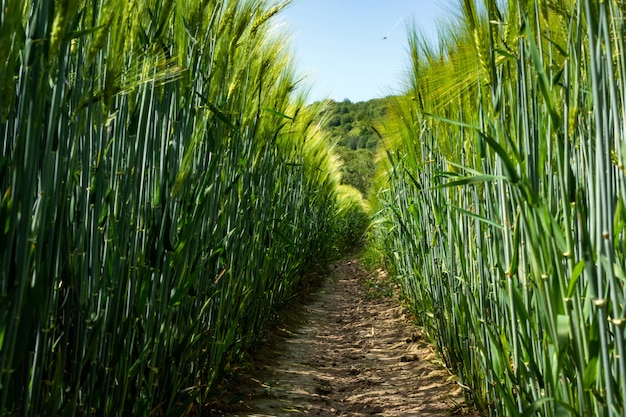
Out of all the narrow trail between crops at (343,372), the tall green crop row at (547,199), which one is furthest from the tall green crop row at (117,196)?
the tall green crop row at (547,199)

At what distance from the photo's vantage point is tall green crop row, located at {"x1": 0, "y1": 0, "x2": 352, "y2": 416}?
780mm

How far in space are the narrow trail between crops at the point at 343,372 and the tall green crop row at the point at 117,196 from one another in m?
0.27

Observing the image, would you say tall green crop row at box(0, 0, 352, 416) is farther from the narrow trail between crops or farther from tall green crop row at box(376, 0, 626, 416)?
tall green crop row at box(376, 0, 626, 416)

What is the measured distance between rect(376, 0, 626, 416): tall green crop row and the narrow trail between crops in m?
0.46

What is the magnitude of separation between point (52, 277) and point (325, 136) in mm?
4241

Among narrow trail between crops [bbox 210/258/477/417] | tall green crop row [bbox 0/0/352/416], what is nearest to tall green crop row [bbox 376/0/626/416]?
narrow trail between crops [bbox 210/258/477/417]

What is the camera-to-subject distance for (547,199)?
1.08 m

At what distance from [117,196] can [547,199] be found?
0.87 m

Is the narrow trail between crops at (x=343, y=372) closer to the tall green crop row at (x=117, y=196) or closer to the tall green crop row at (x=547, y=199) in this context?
the tall green crop row at (x=117, y=196)

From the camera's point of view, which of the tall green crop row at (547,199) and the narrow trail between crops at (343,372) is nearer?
the tall green crop row at (547,199)

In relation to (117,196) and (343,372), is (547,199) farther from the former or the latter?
(343,372)

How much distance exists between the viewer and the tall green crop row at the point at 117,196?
30.7 inches

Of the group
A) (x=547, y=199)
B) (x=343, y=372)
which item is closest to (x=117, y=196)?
(x=547, y=199)

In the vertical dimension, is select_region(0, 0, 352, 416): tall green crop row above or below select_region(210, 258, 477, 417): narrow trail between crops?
above
